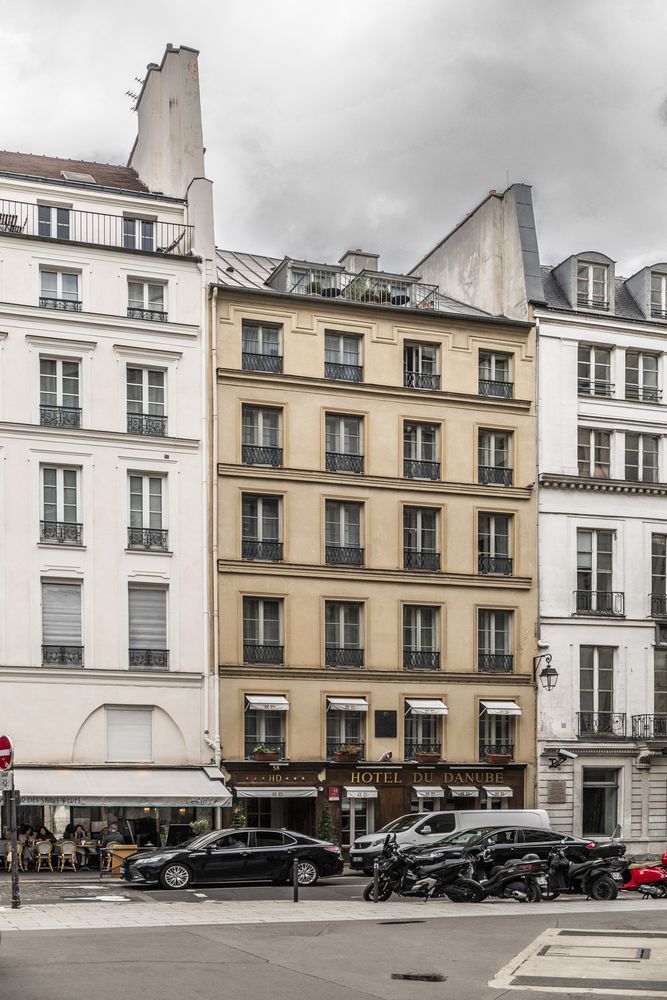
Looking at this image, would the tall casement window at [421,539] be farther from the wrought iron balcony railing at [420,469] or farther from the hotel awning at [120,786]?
the hotel awning at [120,786]

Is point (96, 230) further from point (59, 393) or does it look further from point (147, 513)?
point (147, 513)

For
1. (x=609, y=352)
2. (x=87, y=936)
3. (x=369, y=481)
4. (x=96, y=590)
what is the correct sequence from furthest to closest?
(x=609, y=352), (x=369, y=481), (x=96, y=590), (x=87, y=936)

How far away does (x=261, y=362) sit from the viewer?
137 feet

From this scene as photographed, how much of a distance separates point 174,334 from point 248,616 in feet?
27.5

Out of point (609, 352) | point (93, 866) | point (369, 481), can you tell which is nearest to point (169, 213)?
point (369, 481)

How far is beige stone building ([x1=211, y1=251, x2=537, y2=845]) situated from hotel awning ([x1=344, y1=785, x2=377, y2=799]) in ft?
0.21

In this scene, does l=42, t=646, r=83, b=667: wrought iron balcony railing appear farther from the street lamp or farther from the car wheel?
the street lamp

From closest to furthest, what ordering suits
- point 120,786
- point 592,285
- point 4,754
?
point 4,754, point 120,786, point 592,285

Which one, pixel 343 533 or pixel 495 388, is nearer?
pixel 343 533

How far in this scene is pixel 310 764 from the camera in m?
40.0

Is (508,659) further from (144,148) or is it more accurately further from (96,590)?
(144,148)

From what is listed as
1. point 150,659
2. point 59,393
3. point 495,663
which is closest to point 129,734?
point 150,659

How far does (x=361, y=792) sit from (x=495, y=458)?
11400mm

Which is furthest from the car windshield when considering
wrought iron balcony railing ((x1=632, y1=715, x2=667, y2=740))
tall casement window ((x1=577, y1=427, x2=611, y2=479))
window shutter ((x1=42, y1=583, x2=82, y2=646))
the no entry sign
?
tall casement window ((x1=577, y1=427, x2=611, y2=479))
